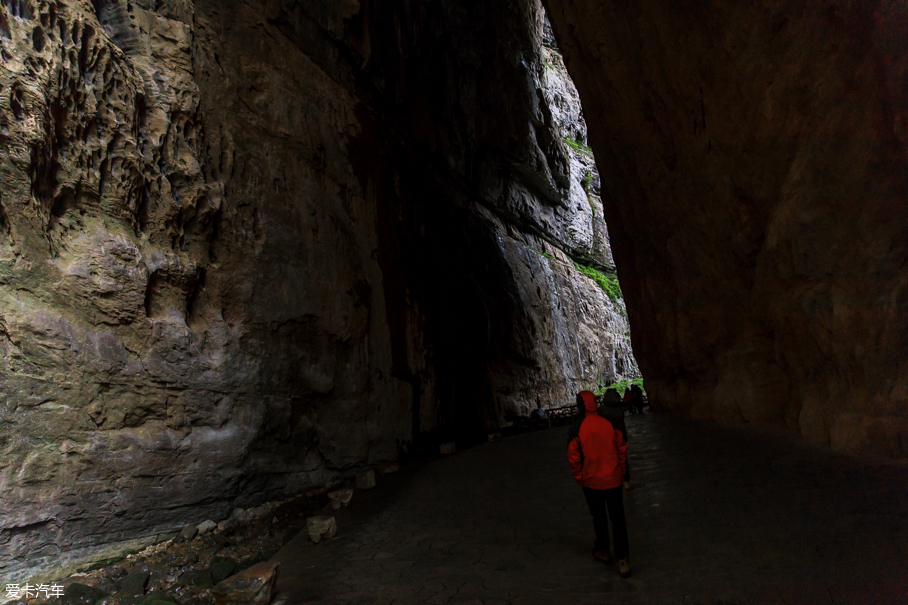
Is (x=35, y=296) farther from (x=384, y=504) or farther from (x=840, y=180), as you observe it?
A: (x=840, y=180)

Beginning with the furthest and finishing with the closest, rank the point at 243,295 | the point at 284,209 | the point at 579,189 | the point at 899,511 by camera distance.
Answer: the point at 579,189, the point at 284,209, the point at 243,295, the point at 899,511

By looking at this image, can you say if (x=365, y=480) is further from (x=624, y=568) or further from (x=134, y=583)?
(x=624, y=568)

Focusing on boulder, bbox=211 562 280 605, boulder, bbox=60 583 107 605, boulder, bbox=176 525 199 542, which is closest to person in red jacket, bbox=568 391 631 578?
boulder, bbox=211 562 280 605

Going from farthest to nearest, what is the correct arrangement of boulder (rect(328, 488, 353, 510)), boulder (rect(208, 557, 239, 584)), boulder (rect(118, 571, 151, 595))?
boulder (rect(328, 488, 353, 510)), boulder (rect(208, 557, 239, 584)), boulder (rect(118, 571, 151, 595))

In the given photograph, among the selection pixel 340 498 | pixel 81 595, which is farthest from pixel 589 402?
pixel 81 595

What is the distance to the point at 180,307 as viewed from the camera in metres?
7.03

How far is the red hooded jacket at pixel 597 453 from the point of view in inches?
150

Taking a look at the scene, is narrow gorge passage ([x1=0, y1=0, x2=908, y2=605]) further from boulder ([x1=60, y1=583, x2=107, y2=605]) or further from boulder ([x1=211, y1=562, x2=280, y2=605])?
boulder ([x1=211, y1=562, x2=280, y2=605])

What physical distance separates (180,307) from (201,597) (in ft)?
13.0

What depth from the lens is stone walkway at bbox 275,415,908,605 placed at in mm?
3262

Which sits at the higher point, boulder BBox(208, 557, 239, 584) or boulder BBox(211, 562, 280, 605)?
boulder BBox(211, 562, 280, 605)

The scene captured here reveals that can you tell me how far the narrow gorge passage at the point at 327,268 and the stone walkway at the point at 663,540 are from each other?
0.07 meters

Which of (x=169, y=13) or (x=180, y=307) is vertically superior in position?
(x=169, y=13)

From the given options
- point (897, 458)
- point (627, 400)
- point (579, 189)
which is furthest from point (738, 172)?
point (579, 189)
